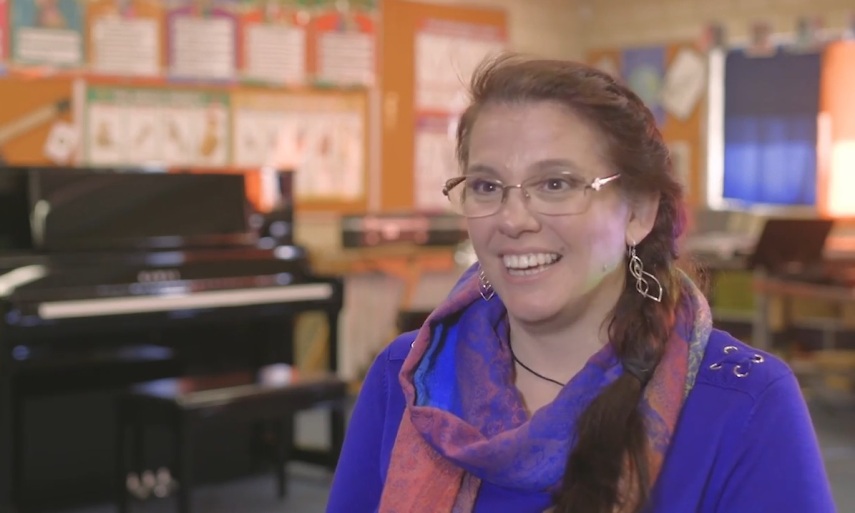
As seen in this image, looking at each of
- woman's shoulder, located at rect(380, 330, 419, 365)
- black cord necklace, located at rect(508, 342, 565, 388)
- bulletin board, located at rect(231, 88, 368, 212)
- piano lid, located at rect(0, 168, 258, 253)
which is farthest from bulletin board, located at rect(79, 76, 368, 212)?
black cord necklace, located at rect(508, 342, 565, 388)

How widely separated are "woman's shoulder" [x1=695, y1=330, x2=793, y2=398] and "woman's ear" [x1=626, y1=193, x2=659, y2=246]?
0.15 meters

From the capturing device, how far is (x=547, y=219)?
4.24 feet

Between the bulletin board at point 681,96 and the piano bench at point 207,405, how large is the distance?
3251 mm

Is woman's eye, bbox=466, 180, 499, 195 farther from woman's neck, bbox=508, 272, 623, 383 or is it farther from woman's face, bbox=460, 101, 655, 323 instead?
woman's neck, bbox=508, 272, 623, 383

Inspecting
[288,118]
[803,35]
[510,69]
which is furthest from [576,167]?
[803,35]

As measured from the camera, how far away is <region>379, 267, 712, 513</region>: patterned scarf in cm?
127

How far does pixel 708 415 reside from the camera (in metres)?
1.27

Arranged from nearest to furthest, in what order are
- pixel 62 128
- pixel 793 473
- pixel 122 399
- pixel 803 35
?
pixel 793 473, pixel 122 399, pixel 62 128, pixel 803 35

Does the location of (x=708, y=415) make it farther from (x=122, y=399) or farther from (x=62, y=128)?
(x=62, y=128)

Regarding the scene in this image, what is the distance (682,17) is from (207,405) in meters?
4.17

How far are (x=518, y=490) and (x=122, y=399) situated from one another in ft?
8.68

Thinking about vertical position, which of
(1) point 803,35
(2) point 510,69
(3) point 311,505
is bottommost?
(3) point 311,505

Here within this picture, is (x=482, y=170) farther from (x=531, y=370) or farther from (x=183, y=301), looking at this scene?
(x=183, y=301)

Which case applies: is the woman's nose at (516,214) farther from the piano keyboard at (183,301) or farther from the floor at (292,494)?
the floor at (292,494)
